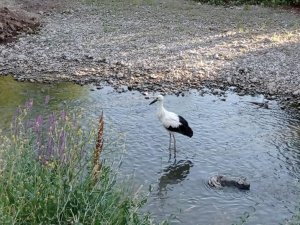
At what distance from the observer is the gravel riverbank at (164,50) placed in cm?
1424

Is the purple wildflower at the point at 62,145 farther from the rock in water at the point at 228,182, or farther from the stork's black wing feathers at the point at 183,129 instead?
the stork's black wing feathers at the point at 183,129

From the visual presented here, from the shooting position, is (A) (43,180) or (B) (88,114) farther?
(B) (88,114)

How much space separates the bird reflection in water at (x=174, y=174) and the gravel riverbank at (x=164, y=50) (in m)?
3.78

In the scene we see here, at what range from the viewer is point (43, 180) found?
20.8 feet

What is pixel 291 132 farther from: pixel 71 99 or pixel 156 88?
pixel 71 99

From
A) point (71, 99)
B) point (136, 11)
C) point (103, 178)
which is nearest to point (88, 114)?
point (71, 99)

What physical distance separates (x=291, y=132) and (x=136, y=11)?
34.3ft

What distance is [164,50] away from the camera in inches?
635

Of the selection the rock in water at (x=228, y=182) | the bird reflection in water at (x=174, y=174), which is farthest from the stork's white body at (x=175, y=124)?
the rock in water at (x=228, y=182)

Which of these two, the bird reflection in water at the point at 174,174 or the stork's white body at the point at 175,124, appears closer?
the bird reflection in water at the point at 174,174

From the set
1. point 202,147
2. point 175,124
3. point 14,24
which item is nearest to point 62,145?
point 175,124

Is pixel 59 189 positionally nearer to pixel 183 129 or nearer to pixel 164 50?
pixel 183 129

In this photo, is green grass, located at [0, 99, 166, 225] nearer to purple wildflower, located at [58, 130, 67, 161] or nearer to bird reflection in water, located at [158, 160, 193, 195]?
purple wildflower, located at [58, 130, 67, 161]

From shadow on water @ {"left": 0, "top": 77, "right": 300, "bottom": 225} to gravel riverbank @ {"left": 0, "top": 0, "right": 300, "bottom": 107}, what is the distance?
2.55ft
